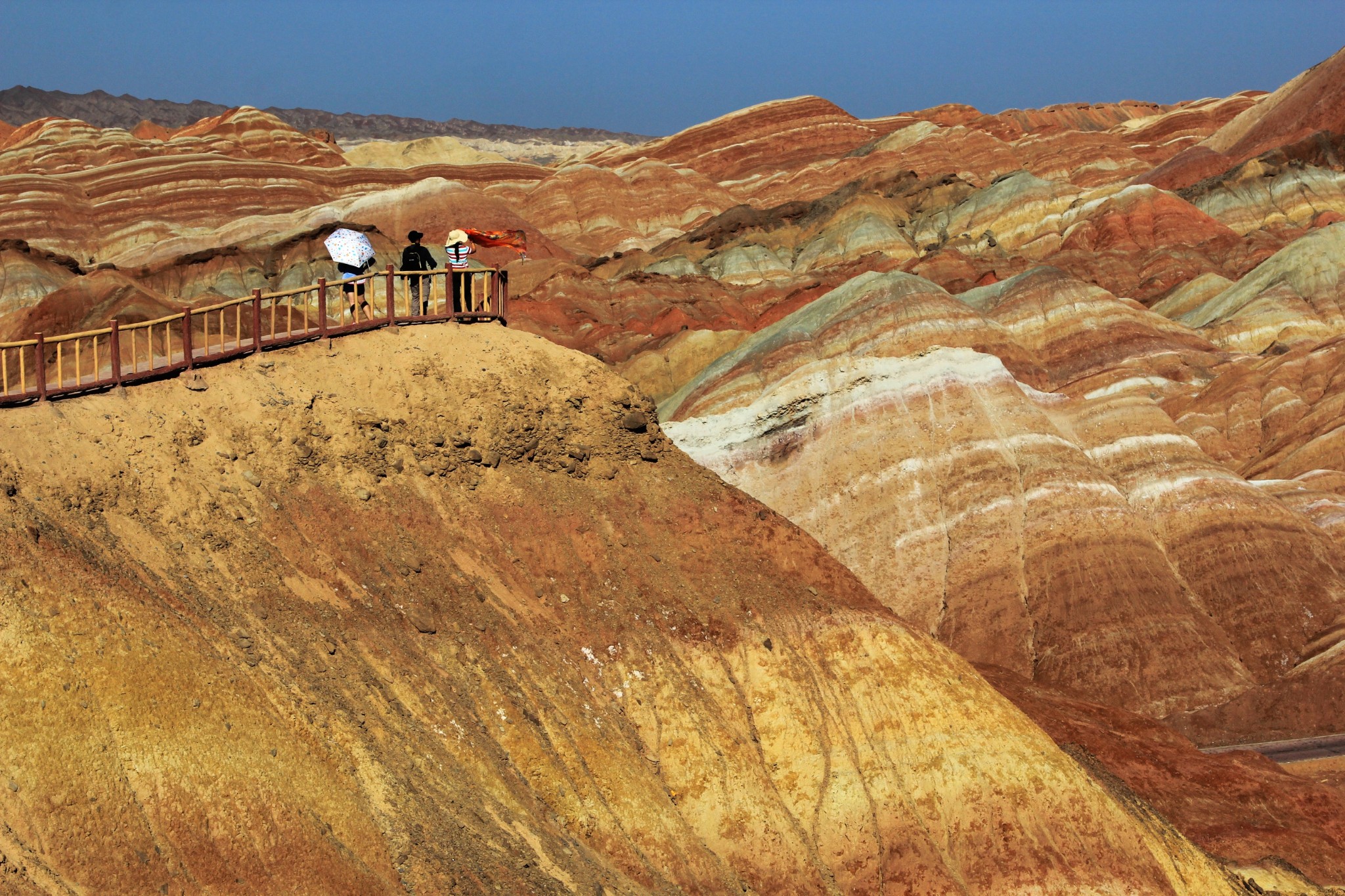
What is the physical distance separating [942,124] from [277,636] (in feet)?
356

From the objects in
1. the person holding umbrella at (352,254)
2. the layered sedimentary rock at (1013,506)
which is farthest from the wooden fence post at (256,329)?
the layered sedimentary rock at (1013,506)

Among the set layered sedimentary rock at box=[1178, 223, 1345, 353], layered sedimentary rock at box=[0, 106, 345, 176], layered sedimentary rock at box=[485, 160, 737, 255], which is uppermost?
layered sedimentary rock at box=[0, 106, 345, 176]

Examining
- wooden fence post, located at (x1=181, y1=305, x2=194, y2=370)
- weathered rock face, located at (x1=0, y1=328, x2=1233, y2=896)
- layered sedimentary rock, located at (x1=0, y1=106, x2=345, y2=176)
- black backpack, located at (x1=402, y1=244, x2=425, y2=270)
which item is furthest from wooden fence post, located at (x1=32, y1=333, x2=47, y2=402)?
layered sedimentary rock, located at (x1=0, y1=106, x2=345, y2=176)

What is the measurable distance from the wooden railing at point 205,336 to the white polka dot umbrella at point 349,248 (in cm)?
32

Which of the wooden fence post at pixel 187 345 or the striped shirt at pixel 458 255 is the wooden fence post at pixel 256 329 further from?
the striped shirt at pixel 458 255

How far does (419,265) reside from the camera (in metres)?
22.7

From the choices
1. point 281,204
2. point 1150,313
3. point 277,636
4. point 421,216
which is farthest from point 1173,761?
point 281,204

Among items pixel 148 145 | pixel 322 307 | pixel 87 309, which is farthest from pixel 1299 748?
pixel 148 145

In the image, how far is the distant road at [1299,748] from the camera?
3259 cm

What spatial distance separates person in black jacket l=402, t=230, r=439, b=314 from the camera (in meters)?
A: 22.0

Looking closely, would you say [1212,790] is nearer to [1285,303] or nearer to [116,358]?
[116,358]

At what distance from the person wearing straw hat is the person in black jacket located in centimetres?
32

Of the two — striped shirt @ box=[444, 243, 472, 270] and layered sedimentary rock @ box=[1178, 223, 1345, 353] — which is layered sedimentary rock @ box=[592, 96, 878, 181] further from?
striped shirt @ box=[444, 243, 472, 270]

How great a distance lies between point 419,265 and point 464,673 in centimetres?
691
